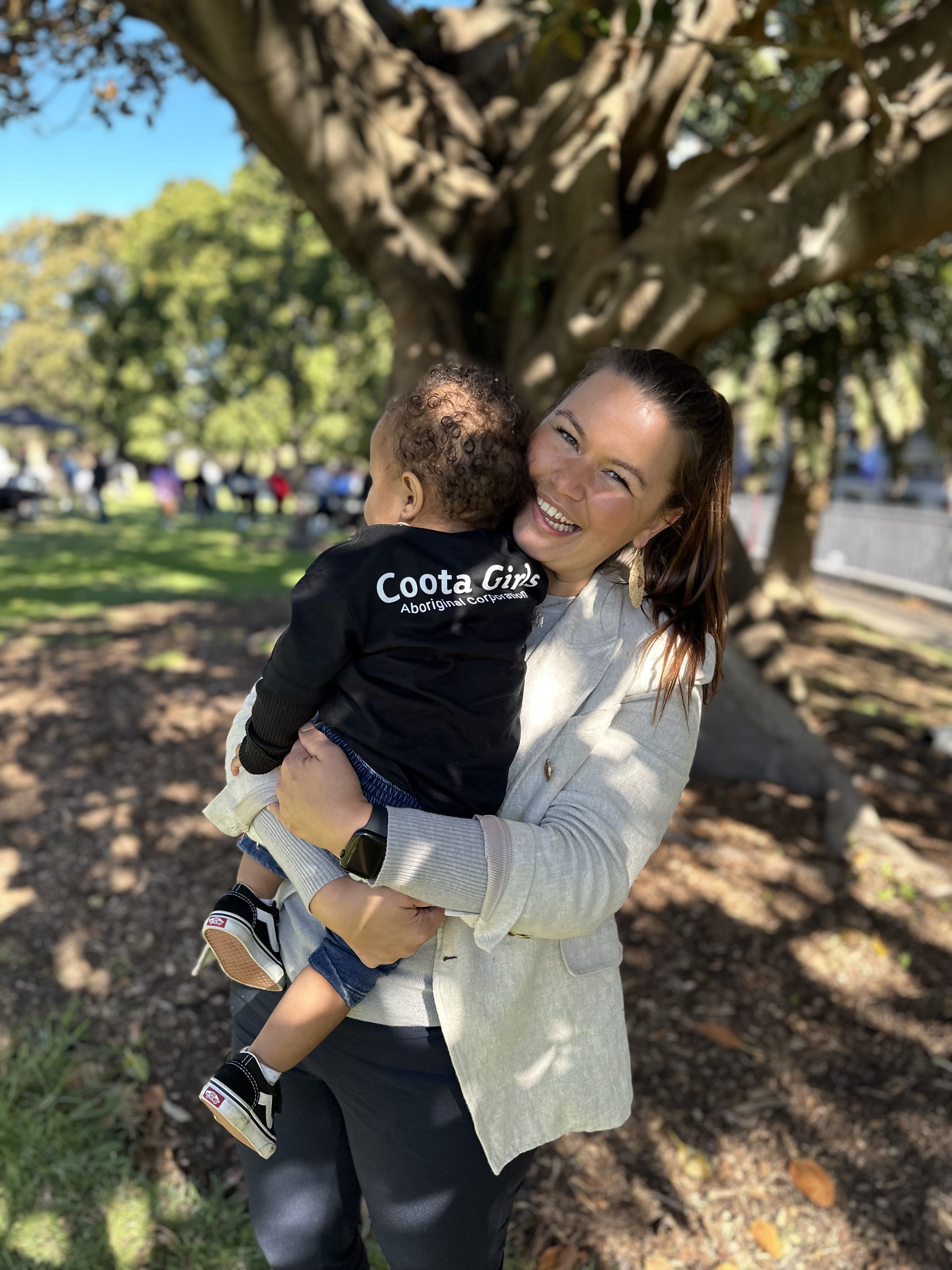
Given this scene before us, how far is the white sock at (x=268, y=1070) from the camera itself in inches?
66.1

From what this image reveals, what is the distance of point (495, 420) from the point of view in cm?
169

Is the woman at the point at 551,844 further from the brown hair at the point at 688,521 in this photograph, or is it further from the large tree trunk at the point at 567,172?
the large tree trunk at the point at 567,172

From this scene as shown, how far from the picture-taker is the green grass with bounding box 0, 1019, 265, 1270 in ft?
8.32

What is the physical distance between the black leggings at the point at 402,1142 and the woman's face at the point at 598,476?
892mm

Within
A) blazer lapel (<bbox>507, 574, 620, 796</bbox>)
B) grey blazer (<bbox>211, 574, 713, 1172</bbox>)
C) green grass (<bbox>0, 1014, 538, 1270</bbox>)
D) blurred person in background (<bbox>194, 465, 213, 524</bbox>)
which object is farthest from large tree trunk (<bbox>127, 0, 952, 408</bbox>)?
blurred person in background (<bbox>194, 465, 213, 524</bbox>)

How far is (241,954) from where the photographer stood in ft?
5.72

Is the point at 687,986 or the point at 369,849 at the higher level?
the point at 369,849

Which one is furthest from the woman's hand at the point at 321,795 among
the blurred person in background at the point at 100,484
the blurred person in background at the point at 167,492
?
the blurred person in background at the point at 100,484

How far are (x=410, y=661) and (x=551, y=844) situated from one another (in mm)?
391

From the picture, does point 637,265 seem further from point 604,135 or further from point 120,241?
point 120,241

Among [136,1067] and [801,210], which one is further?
[801,210]

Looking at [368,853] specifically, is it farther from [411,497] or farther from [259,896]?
[411,497]

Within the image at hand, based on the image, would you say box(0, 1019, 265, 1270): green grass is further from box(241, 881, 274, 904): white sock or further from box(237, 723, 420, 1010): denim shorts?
box(237, 723, 420, 1010): denim shorts

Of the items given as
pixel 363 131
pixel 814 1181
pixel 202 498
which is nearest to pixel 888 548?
pixel 363 131
